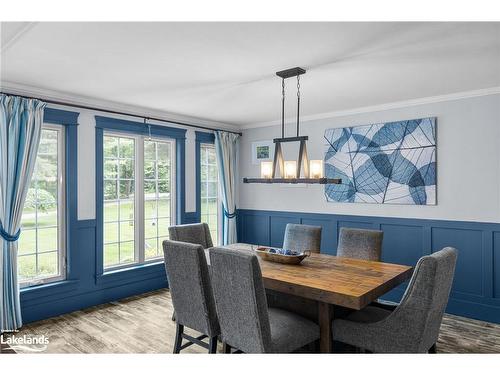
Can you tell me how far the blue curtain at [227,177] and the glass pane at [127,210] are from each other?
57.8 inches

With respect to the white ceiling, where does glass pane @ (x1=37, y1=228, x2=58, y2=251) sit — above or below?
A: below

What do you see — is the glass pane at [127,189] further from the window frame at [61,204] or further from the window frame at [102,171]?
the window frame at [61,204]

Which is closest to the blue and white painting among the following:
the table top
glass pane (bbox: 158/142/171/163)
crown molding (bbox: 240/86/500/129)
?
crown molding (bbox: 240/86/500/129)

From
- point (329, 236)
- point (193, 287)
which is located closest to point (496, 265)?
point (329, 236)

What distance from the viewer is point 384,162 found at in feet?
14.3

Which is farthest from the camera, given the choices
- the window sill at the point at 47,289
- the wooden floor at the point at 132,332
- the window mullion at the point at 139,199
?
the window mullion at the point at 139,199

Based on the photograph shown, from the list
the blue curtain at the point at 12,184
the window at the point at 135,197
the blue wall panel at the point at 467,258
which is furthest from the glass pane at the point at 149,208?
the blue wall panel at the point at 467,258

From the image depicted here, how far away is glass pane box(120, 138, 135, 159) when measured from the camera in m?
4.53

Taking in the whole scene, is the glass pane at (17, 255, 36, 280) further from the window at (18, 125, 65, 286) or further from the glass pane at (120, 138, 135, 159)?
the glass pane at (120, 138, 135, 159)

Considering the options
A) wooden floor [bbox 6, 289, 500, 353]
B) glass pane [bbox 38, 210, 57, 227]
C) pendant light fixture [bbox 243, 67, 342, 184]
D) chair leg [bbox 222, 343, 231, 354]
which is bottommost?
wooden floor [bbox 6, 289, 500, 353]

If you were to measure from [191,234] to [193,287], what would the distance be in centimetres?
139

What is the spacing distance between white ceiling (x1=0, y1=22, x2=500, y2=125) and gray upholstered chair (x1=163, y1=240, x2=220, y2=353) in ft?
4.71

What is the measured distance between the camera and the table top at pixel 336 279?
2.23m
